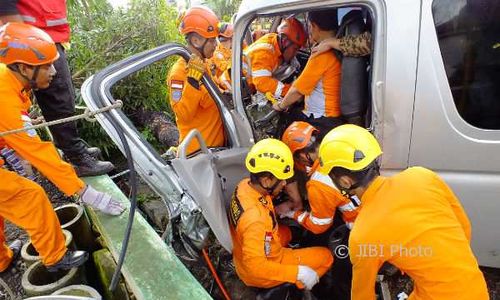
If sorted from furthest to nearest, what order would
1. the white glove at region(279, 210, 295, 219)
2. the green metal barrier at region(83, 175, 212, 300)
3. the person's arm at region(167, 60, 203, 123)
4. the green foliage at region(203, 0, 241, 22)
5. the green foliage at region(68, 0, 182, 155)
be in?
the green foliage at region(203, 0, 241, 22) < the green foliage at region(68, 0, 182, 155) < the person's arm at region(167, 60, 203, 123) < the white glove at region(279, 210, 295, 219) < the green metal barrier at region(83, 175, 212, 300)

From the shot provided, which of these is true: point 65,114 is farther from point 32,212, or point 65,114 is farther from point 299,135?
point 299,135

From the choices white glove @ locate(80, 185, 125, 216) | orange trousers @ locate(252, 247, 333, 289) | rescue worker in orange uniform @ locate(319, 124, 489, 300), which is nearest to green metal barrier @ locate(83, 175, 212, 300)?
white glove @ locate(80, 185, 125, 216)

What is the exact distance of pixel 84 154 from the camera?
342 cm

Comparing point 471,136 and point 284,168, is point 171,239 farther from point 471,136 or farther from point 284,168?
point 471,136

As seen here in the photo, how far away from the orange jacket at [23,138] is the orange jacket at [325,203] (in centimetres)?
160

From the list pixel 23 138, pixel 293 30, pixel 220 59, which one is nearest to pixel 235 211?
pixel 23 138

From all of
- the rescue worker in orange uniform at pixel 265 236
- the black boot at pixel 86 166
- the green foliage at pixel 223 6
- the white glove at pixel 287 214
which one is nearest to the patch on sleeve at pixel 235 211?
the rescue worker in orange uniform at pixel 265 236

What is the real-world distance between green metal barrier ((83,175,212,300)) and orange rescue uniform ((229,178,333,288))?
1.12 ft

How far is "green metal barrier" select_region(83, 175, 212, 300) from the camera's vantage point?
2.13 meters

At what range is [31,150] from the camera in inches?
90.4

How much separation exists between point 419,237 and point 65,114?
9.44 ft

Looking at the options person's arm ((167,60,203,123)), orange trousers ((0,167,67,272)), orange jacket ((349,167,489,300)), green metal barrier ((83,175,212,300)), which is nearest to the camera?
orange jacket ((349,167,489,300))

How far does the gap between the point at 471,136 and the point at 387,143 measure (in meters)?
0.41

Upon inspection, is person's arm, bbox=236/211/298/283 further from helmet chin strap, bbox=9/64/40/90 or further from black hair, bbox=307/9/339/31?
helmet chin strap, bbox=9/64/40/90
